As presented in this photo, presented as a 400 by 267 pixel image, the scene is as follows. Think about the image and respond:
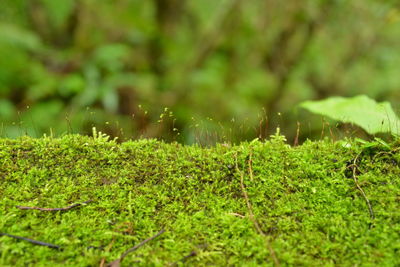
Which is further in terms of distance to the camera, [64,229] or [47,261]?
[64,229]

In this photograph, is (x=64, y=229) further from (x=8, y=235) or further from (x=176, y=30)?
(x=176, y=30)

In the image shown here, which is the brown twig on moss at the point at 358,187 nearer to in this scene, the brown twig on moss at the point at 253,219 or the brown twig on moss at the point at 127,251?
the brown twig on moss at the point at 253,219

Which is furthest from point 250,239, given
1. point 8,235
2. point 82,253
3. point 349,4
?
point 349,4

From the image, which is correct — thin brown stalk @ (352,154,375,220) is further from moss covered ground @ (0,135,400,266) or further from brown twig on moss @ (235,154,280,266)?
brown twig on moss @ (235,154,280,266)

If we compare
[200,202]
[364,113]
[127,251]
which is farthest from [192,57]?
[127,251]

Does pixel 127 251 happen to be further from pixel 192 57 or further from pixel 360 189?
pixel 192 57

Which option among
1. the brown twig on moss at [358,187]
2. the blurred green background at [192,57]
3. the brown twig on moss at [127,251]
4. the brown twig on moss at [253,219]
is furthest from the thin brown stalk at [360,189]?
the blurred green background at [192,57]
